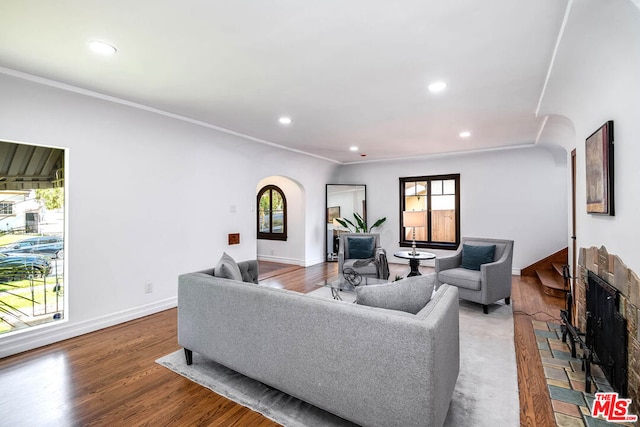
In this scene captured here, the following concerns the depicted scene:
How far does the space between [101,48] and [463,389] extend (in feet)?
12.0

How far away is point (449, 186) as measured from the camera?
6.55 metres

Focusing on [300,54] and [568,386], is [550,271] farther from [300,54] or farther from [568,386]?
[300,54]

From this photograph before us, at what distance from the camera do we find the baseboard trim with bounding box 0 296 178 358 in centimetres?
272

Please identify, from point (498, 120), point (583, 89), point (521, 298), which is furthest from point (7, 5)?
point (521, 298)

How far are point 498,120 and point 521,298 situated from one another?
2560 millimetres

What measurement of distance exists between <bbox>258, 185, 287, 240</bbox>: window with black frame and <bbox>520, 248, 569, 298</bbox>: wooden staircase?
5.07m

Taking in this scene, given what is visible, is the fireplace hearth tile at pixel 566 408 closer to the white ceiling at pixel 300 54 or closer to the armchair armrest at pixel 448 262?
the armchair armrest at pixel 448 262

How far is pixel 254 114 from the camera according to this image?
382 centimetres

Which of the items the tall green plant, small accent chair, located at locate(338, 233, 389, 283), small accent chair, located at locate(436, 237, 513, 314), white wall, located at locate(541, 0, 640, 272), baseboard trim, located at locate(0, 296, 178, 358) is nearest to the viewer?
white wall, located at locate(541, 0, 640, 272)

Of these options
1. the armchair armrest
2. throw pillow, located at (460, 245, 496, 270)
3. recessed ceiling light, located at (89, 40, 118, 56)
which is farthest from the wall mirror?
recessed ceiling light, located at (89, 40, 118, 56)

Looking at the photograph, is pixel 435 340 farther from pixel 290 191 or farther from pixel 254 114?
pixel 290 191

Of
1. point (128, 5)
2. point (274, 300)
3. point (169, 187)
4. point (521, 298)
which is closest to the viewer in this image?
point (128, 5)

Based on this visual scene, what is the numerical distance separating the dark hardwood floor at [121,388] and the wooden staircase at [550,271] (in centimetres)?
175

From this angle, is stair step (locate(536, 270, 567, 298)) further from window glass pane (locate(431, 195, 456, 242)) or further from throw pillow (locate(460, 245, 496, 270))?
window glass pane (locate(431, 195, 456, 242))
